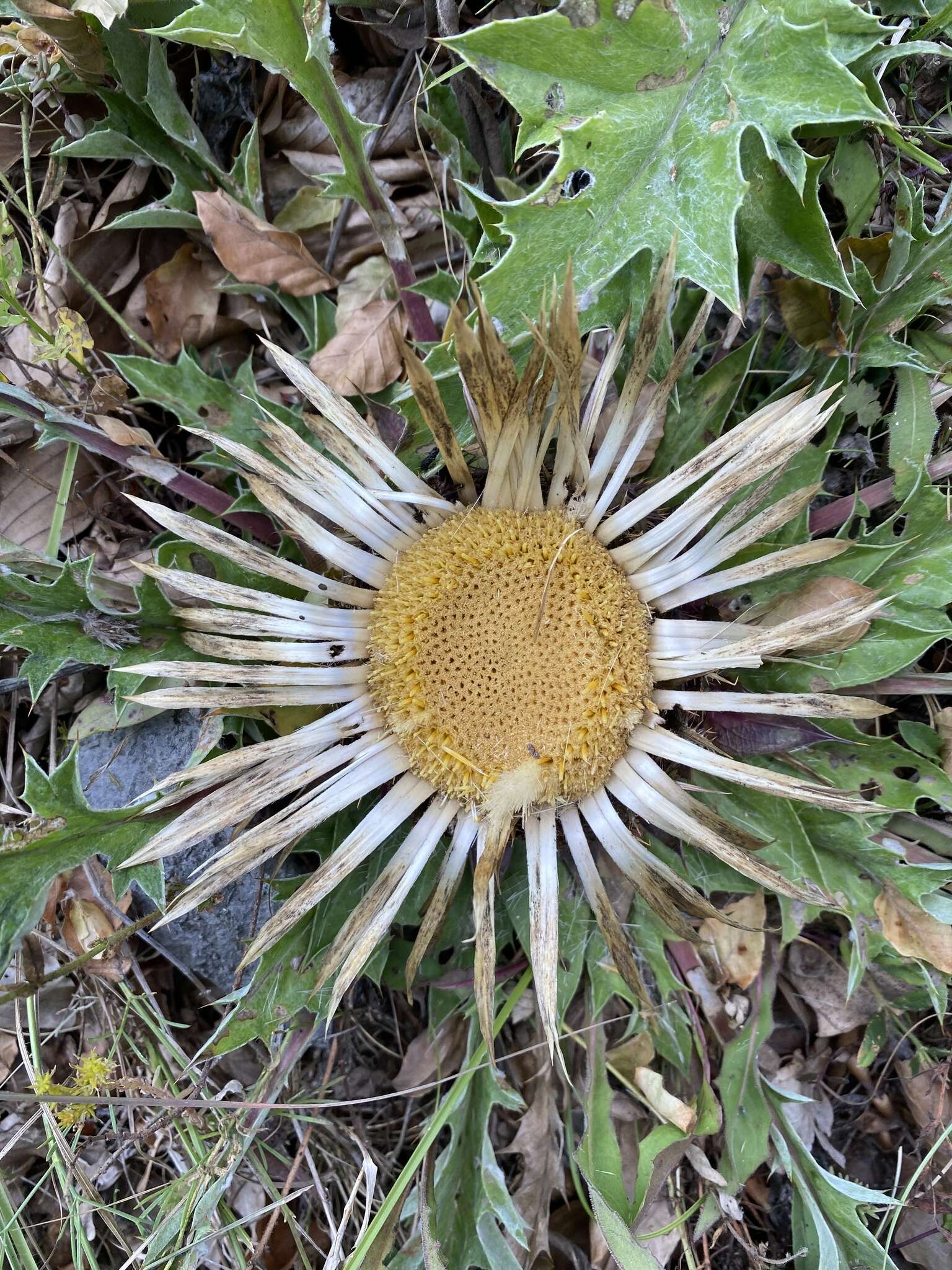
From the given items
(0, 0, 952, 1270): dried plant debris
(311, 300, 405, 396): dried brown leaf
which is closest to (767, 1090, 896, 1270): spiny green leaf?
(0, 0, 952, 1270): dried plant debris

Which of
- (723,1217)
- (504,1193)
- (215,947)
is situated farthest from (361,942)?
(723,1217)

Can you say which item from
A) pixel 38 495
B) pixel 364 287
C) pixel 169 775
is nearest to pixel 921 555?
pixel 364 287

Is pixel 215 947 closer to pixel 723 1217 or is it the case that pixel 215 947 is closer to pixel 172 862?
pixel 172 862

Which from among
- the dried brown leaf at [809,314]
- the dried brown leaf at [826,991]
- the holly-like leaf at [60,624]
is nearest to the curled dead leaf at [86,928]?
the holly-like leaf at [60,624]

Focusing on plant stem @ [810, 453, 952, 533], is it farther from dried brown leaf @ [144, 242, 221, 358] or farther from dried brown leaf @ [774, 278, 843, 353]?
dried brown leaf @ [144, 242, 221, 358]

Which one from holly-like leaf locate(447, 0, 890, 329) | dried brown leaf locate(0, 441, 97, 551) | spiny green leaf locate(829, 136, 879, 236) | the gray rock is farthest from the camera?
dried brown leaf locate(0, 441, 97, 551)
